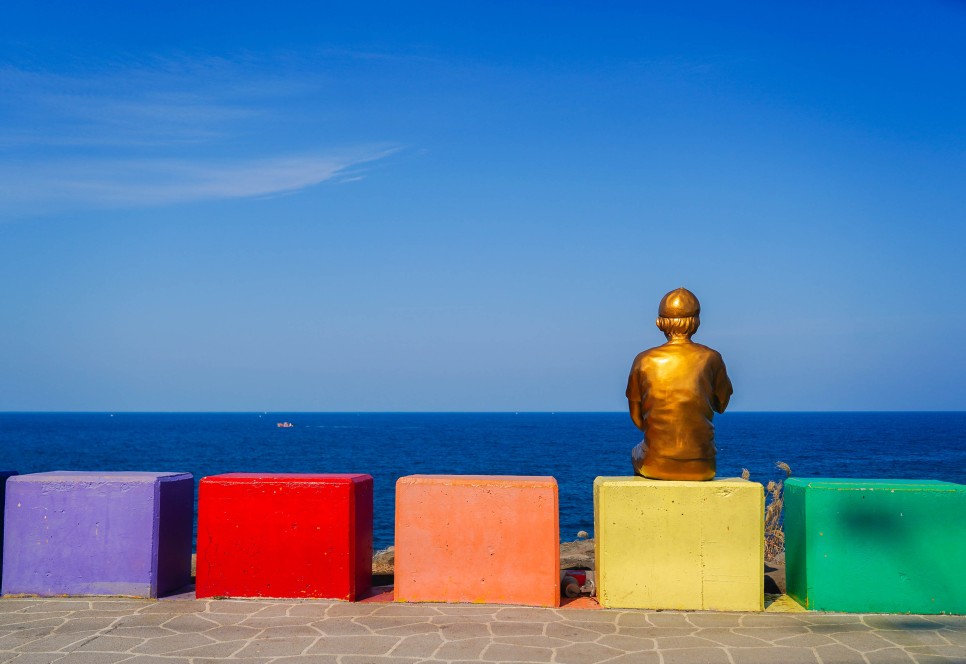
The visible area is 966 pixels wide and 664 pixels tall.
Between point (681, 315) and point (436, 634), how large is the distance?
3.05 meters

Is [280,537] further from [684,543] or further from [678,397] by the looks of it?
[678,397]

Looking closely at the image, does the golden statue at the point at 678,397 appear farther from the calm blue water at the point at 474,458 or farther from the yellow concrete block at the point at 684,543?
the calm blue water at the point at 474,458

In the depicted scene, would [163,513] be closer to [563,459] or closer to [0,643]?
[0,643]

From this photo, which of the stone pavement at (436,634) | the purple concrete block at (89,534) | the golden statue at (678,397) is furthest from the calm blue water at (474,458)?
the stone pavement at (436,634)

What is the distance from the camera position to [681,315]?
21.5 feet

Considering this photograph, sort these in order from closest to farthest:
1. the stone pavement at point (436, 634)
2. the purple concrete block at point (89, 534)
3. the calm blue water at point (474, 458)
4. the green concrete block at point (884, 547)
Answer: the stone pavement at point (436, 634)
the green concrete block at point (884, 547)
the purple concrete block at point (89, 534)
the calm blue water at point (474, 458)

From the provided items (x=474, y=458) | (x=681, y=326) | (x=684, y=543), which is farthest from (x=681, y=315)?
(x=474, y=458)

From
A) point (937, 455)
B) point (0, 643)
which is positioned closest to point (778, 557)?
point (0, 643)

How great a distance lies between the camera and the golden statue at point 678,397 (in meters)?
6.23

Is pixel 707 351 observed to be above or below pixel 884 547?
above

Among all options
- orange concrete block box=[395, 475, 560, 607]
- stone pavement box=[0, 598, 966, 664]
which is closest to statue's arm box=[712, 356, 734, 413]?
orange concrete block box=[395, 475, 560, 607]

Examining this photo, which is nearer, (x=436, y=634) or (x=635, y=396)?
(x=436, y=634)

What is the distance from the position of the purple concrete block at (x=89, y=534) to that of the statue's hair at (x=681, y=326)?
414 cm

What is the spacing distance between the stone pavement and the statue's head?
2.15m
